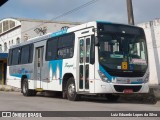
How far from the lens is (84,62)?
16.3 metres

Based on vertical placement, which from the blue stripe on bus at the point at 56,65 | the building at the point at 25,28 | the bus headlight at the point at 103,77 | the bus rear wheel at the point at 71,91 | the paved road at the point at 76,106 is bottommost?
the paved road at the point at 76,106

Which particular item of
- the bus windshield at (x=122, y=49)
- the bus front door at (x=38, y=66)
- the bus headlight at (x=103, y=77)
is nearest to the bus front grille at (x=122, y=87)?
the bus headlight at (x=103, y=77)

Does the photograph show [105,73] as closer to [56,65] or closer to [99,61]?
[99,61]

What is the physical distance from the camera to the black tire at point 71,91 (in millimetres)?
16816

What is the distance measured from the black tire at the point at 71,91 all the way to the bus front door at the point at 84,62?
19.8 inches

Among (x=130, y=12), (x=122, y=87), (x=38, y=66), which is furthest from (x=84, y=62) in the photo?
(x=130, y=12)

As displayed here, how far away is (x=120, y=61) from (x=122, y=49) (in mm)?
539

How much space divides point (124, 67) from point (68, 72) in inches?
110

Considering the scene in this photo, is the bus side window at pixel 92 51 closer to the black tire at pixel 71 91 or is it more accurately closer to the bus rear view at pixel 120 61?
the bus rear view at pixel 120 61

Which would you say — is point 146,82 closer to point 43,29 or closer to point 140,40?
point 140,40

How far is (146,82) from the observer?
53.1 ft

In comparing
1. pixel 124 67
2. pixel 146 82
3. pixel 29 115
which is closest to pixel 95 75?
pixel 124 67

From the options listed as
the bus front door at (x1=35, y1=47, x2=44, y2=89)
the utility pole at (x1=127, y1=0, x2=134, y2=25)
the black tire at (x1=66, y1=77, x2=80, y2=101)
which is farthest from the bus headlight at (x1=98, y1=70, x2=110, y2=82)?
the utility pole at (x1=127, y1=0, x2=134, y2=25)

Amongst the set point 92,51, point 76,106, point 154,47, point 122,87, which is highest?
point 154,47
